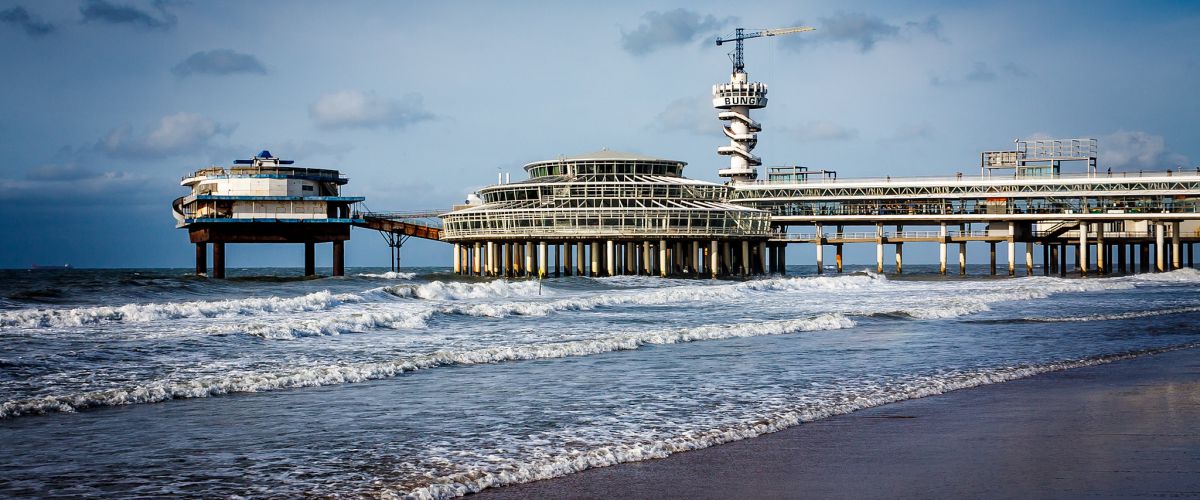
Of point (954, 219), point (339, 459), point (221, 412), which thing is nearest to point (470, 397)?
point (221, 412)

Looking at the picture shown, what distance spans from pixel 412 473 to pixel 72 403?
5871mm

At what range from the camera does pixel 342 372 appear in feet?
52.6

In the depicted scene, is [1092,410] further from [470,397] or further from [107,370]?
[107,370]

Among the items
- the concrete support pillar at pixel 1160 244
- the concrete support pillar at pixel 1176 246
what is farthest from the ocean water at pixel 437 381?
the concrete support pillar at pixel 1176 246

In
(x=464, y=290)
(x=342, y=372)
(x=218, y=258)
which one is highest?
(x=218, y=258)

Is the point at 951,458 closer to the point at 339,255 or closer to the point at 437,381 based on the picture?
the point at 437,381

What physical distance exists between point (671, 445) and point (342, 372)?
282 inches

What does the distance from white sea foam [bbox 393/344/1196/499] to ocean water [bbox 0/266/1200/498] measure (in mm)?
32

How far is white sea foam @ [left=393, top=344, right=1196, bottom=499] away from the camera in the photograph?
8711 millimetres

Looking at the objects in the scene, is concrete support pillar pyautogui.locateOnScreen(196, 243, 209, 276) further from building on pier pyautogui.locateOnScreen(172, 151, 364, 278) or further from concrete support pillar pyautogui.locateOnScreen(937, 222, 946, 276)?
concrete support pillar pyautogui.locateOnScreen(937, 222, 946, 276)

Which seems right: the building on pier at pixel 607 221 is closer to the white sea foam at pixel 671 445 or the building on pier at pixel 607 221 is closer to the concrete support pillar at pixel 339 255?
the concrete support pillar at pixel 339 255

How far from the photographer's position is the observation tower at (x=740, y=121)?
9331 cm

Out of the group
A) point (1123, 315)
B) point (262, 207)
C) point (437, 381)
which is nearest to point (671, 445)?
point (437, 381)

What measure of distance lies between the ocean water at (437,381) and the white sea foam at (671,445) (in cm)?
3
